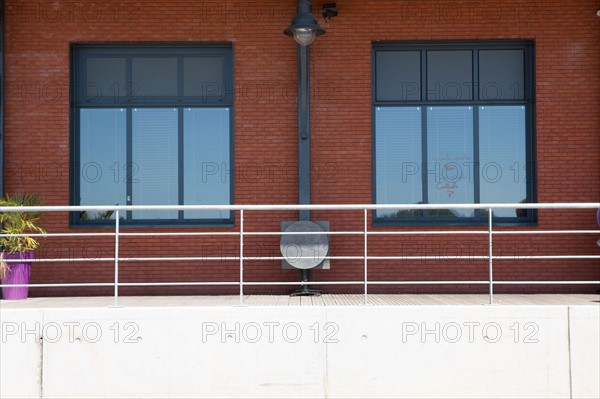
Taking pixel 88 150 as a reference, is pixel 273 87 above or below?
above

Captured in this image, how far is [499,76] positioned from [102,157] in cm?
562

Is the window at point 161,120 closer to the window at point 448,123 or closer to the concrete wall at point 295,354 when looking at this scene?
the window at point 448,123

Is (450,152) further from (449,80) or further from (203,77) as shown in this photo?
(203,77)

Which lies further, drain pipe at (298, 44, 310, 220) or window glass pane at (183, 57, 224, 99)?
window glass pane at (183, 57, 224, 99)

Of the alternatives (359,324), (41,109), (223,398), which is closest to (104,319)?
(223,398)

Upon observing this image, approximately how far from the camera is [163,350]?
7.19 m

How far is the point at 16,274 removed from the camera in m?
9.02

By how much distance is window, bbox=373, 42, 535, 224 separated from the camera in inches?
396

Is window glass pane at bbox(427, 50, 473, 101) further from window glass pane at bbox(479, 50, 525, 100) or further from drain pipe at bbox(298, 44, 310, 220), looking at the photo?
drain pipe at bbox(298, 44, 310, 220)

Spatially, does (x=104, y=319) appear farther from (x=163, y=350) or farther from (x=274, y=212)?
(x=274, y=212)

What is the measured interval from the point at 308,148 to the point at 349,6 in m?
2.05

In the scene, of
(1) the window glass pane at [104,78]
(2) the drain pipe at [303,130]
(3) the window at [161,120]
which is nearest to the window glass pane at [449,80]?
(2) the drain pipe at [303,130]

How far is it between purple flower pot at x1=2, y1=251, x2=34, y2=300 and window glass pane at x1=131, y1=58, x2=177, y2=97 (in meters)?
2.68

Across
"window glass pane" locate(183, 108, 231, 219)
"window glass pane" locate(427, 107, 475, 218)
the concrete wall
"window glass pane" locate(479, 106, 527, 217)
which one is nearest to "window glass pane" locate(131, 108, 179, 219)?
"window glass pane" locate(183, 108, 231, 219)
